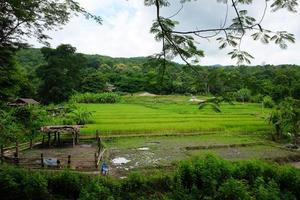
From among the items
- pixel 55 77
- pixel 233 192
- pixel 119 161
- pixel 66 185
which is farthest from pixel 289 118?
pixel 55 77

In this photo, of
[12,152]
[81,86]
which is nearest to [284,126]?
[12,152]

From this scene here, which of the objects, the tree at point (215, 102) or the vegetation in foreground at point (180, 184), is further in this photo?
the vegetation in foreground at point (180, 184)

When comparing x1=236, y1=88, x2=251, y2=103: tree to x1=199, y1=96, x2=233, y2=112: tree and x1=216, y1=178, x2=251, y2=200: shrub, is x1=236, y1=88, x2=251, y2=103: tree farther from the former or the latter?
x1=216, y1=178, x2=251, y2=200: shrub

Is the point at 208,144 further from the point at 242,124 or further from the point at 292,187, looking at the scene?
the point at 292,187

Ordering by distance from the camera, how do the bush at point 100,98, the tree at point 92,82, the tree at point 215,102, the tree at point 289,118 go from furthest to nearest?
the tree at point 92,82 < the bush at point 100,98 < the tree at point 289,118 < the tree at point 215,102

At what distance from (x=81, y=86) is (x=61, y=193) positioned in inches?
2057

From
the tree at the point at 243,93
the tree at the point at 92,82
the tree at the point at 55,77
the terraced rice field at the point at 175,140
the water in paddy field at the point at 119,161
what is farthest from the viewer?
the tree at the point at 92,82

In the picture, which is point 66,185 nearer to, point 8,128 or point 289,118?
point 8,128

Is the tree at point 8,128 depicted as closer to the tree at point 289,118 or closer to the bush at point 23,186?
the bush at point 23,186

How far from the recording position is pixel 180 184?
10.2 meters

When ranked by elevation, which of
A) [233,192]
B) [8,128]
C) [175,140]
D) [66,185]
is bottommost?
[175,140]

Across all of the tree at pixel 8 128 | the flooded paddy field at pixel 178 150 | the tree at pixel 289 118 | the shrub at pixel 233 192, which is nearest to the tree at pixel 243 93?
the shrub at pixel 233 192

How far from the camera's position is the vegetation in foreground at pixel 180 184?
879 centimetres

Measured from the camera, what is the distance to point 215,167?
11203 mm
